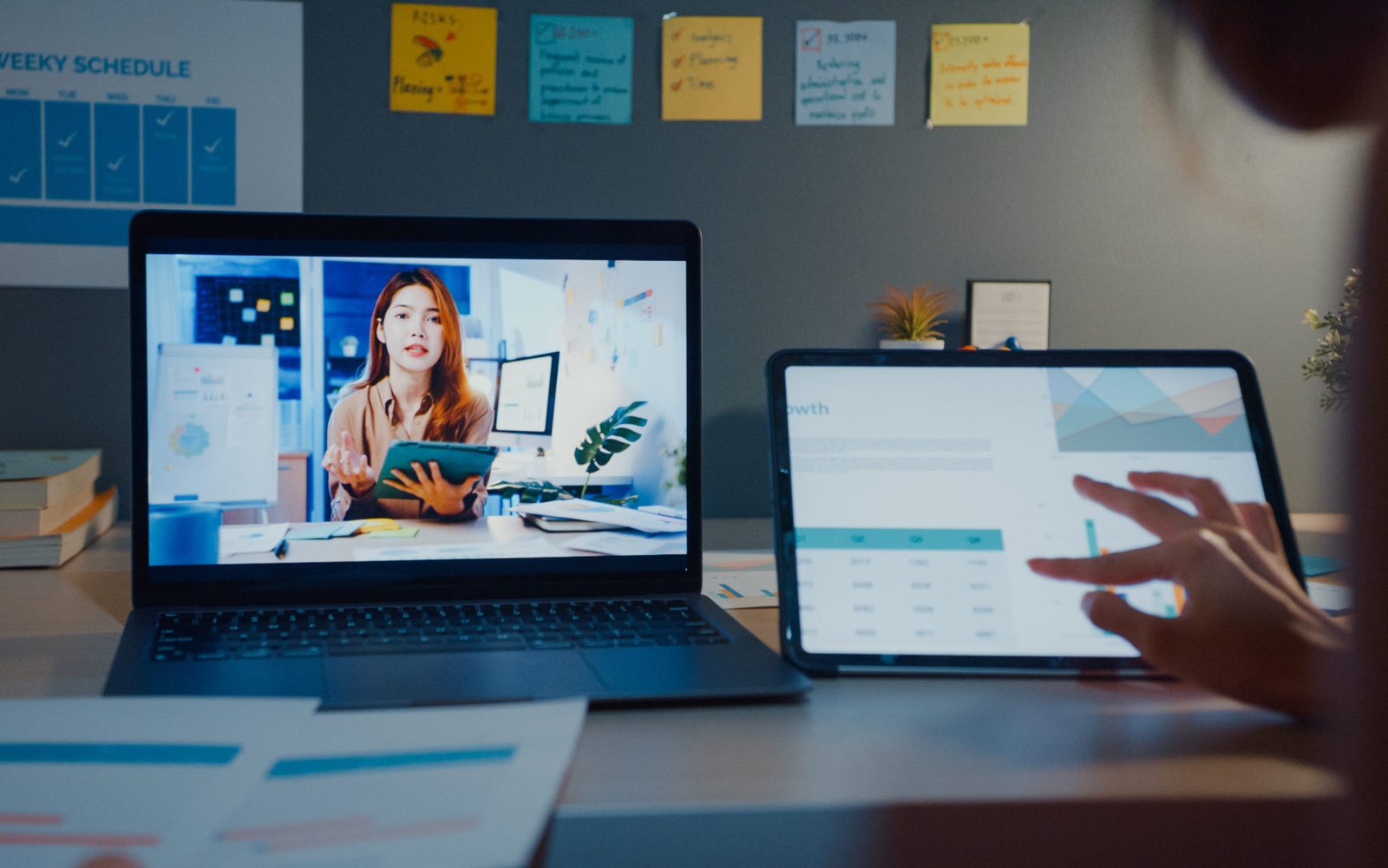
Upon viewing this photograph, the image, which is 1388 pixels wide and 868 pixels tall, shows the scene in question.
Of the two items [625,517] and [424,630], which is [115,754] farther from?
[625,517]

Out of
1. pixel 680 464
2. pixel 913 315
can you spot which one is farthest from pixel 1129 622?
pixel 913 315

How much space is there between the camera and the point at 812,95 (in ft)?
3.80

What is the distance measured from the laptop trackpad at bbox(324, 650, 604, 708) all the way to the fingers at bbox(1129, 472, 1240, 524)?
0.36 metres

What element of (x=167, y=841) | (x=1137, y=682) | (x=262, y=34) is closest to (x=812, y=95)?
(x=262, y=34)

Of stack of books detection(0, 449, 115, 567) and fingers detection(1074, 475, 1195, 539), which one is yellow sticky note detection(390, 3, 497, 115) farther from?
fingers detection(1074, 475, 1195, 539)

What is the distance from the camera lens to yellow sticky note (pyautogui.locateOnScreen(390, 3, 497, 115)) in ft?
3.60

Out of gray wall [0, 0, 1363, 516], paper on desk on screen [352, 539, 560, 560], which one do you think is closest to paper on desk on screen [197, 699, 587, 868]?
paper on desk on screen [352, 539, 560, 560]

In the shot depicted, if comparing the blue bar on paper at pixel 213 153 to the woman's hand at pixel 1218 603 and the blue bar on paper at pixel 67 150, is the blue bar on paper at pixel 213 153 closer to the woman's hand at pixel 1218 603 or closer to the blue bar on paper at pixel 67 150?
the blue bar on paper at pixel 67 150

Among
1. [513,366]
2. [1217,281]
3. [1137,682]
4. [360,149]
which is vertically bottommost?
[1137,682]

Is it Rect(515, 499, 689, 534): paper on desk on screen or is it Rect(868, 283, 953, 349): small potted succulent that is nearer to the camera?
Rect(515, 499, 689, 534): paper on desk on screen

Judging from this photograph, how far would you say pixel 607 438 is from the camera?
72 centimetres

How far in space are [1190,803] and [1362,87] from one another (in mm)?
271

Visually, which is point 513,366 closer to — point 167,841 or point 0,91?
point 167,841

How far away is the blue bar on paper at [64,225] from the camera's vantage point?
3.46 feet
